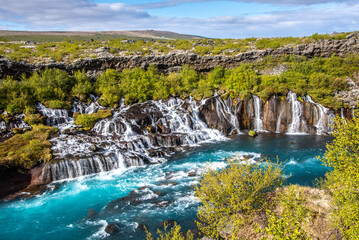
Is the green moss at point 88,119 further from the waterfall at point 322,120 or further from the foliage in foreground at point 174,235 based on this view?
the waterfall at point 322,120

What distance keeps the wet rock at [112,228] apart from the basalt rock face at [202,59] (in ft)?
137

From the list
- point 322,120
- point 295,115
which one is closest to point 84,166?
point 295,115

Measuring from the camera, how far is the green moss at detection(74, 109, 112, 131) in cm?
3872

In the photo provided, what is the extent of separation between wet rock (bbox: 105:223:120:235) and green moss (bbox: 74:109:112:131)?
22.6 meters

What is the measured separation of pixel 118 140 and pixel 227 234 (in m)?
24.4

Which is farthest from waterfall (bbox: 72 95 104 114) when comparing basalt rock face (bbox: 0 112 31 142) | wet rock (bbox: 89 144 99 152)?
wet rock (bbox: 89 144 99 152)

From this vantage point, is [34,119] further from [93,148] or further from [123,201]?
[123,201]

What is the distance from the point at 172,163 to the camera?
1259 inches

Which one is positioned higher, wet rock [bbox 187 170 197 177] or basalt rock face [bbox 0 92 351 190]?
basalt rock face [bbox 0 92 351 190]

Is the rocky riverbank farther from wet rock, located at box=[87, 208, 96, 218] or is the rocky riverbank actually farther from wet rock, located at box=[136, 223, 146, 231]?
wet rock, located at box=[136, 223, 146, 231]

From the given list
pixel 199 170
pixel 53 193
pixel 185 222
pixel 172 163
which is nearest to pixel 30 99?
pixel 53 193

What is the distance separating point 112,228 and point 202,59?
48502 millimetres

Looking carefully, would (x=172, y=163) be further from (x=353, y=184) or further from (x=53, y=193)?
(x=353, y=184)

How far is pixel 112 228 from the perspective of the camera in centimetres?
1889
